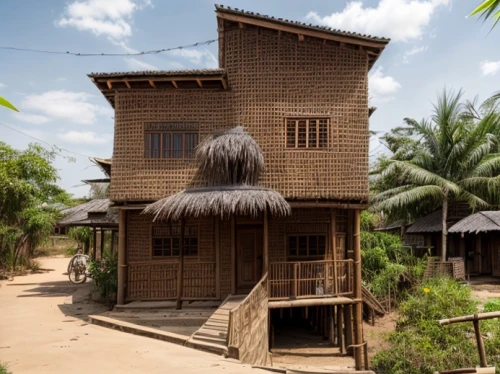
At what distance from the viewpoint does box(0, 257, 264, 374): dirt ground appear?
731 cm

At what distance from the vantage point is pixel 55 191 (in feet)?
106

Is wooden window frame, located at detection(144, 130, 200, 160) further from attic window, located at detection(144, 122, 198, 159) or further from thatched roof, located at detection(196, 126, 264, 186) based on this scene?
thatched roof, located at detection(196, 126, 264, 186)

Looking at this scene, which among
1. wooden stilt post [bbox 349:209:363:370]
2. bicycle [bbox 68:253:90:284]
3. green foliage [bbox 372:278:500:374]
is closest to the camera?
green foliage [bbox 372:278:500:374]

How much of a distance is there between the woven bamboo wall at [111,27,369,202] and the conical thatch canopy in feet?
1.92

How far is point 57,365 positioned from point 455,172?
2134 centimetres

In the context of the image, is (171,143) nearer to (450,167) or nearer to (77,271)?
(77,271)

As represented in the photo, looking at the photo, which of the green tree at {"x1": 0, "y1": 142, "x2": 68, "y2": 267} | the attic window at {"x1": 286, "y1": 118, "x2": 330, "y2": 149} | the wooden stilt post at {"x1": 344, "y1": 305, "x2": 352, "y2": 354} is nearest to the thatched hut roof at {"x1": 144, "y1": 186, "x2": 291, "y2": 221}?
the attic window at {"x1": 286, "y1": 118, "x2": 330, "y2": 149}

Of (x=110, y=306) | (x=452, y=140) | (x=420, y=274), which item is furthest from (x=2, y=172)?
(x=452, y=140)

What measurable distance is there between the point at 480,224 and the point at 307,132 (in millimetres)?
12315

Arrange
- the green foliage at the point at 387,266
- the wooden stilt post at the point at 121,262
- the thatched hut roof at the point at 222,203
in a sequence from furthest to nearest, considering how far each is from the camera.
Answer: the green foliage at the point at 387,266
the wooden stilt post at the point at 121,262
the thatched hut roof at the point at 222,203

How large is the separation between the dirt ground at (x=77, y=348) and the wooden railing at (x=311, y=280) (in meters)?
3.45

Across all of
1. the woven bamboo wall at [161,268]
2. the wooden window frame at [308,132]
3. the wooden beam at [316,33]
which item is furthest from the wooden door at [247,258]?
the wooden beam at [316,33]

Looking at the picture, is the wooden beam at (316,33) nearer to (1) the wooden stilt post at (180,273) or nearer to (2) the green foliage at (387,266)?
(1) the wooden stilt post at (180,273)

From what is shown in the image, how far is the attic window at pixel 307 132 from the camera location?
40.3 ft
